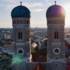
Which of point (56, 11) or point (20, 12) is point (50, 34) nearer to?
point (56, 11)

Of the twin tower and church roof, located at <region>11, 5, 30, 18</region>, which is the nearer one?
the twin tower

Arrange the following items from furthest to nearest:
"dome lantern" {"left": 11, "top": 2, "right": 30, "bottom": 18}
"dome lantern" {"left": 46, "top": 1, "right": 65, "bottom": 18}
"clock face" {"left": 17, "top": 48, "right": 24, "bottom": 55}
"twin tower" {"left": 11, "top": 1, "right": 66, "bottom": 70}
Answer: "clock face" {"left": 17, "top": 48, "right": 24, "bottom": 55} < "dome lantern" {"left": 11, "top": 2, "right": 30, "bottom": 18} < "twin tower" {"left": 11, "top": 1, "right": 66, "bottom": 70} < "dome lantern" {"left": 46, "top": 1, "right": 65, "bottom": 18}

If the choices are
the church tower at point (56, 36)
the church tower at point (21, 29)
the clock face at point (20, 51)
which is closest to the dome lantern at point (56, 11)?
the church tower at point (56, 36)

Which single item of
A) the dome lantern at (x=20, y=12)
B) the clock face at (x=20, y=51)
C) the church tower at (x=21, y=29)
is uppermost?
the dome lantern at (x=20, y=12)

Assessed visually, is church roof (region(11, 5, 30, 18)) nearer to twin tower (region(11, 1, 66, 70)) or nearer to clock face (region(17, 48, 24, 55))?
twin tower (region(11, 1, 66, 70))

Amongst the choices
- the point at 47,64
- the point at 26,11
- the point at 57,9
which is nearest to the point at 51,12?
the point at 57,9

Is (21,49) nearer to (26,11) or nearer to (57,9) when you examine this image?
(26,11)

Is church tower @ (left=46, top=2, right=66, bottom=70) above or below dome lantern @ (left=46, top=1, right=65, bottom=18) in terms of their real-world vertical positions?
below

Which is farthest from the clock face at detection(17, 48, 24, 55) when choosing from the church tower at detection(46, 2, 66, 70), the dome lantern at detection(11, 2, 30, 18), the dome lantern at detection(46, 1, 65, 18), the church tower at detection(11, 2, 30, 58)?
the dome lantern at detection(46, 1, 65, 18)

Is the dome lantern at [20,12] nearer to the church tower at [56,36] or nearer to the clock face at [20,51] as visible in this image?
the church tower at [56,36]
